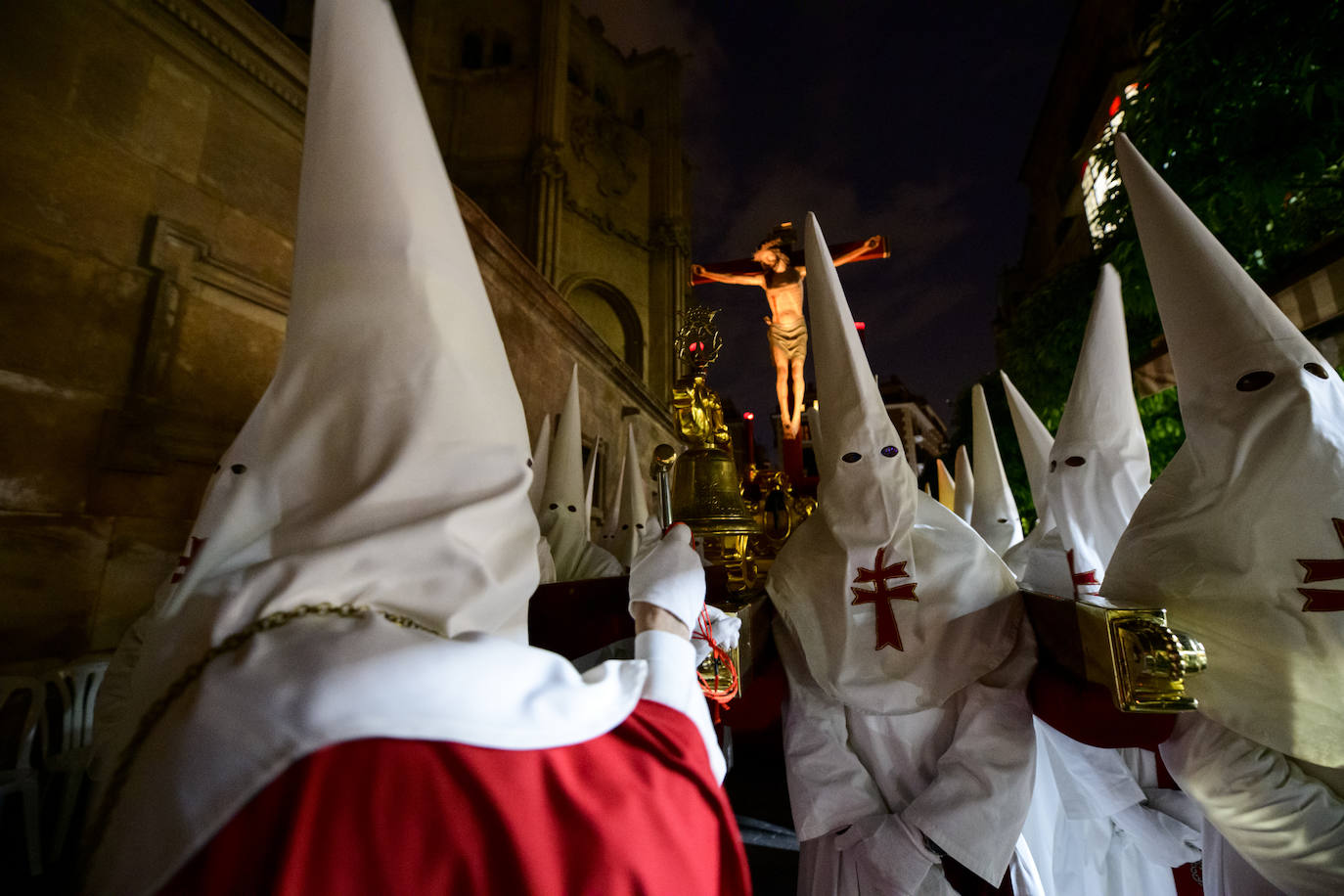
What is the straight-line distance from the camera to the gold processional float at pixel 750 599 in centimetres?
106

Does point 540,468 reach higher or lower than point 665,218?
lower

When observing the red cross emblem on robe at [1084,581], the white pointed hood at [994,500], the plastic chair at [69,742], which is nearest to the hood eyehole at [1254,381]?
the red cross emblem on robe at [1084,581]

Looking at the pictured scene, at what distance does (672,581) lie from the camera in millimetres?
987

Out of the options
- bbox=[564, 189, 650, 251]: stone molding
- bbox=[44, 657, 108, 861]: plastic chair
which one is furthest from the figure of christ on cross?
bbox=[564, 189, 650, 251]: stone molding

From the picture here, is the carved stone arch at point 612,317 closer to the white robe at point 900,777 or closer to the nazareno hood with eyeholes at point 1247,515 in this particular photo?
the white robe at point 900,777

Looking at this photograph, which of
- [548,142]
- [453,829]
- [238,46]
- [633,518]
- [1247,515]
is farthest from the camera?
[548,142]

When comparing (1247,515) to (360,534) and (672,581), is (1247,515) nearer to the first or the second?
(672,581)

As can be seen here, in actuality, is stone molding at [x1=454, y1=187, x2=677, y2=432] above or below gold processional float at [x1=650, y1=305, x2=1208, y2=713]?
above

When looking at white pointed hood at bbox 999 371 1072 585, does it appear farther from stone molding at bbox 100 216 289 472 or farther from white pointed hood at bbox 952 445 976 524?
stone molding at bbox 100 216 289 472

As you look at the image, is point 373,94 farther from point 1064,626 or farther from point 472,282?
point 1064,626

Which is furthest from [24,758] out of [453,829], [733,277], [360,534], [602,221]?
[602,221]

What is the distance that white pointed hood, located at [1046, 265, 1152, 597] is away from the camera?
221cm

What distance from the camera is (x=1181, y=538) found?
4.50 ft

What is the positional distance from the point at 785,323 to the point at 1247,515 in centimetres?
265
